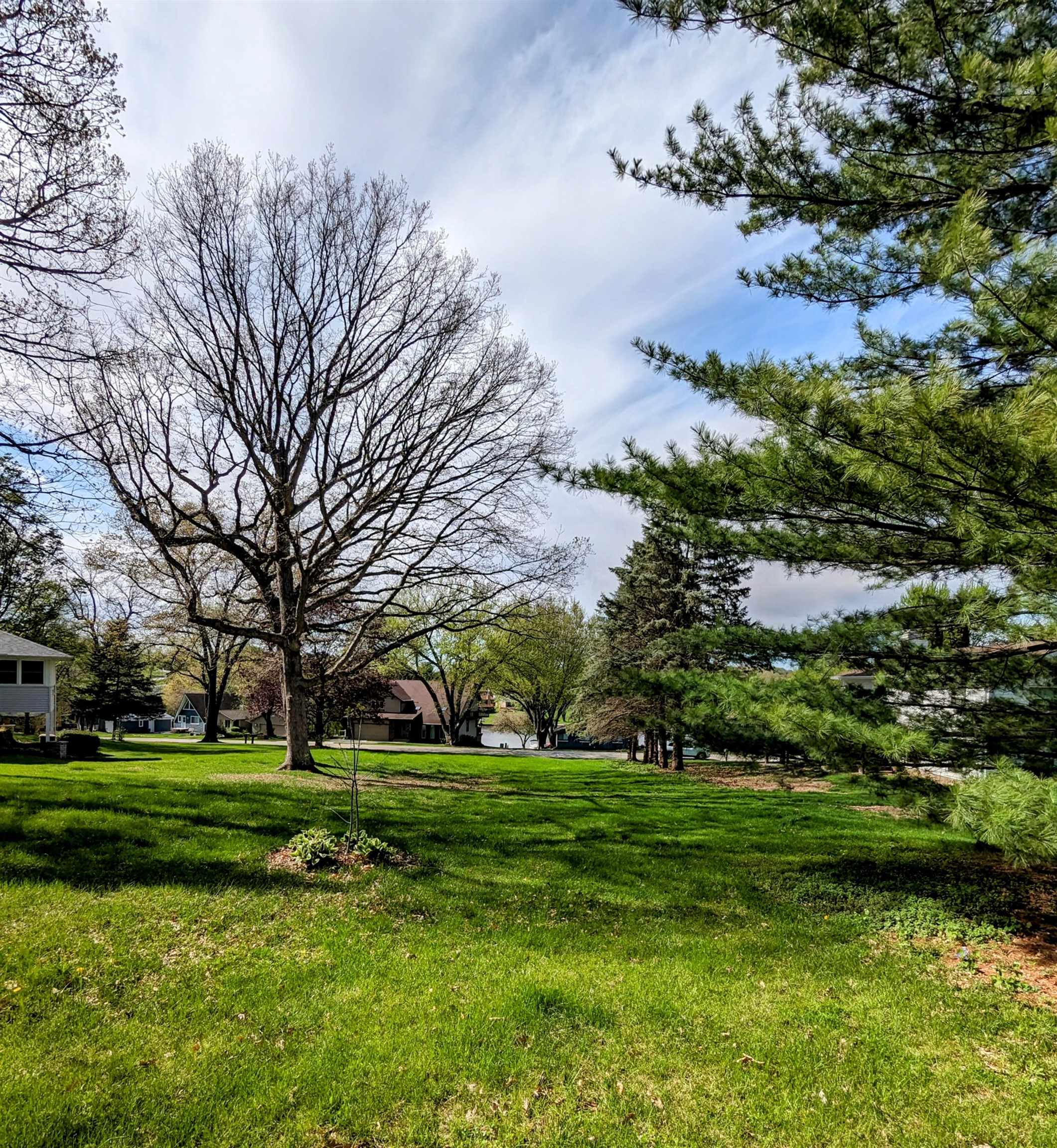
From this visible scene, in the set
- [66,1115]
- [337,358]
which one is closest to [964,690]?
[66,1115]

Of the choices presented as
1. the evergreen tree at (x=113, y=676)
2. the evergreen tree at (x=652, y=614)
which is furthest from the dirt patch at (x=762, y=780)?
the evergreen tree at (x=113, y=676)

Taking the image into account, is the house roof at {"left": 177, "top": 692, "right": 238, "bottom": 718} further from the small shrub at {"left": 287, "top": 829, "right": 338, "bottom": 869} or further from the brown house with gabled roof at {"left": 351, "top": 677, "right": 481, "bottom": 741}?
the small shrub at {"left": 287, "top": 829, "right": 338, "bottom": 869}

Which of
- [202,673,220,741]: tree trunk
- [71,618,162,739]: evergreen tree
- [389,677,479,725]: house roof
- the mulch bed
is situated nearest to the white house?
[71,618,162,739]: evergreen tree

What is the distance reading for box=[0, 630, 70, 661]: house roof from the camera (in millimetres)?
21141

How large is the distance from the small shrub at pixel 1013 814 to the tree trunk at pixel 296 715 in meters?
13.1

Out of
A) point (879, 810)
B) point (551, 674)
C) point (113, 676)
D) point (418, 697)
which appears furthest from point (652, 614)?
point (418, 697)

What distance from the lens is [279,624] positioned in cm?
1526

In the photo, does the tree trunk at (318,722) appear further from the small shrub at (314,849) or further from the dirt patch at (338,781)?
the small shrub at (314,849)

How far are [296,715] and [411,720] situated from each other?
35.7 meters

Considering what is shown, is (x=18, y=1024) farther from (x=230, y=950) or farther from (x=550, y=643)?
(x=550, y=643)

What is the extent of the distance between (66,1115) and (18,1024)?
1.03 m

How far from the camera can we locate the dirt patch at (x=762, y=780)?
18.1m

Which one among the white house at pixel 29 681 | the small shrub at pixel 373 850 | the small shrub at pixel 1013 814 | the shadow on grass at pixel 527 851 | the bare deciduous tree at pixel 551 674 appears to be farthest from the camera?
the bare deciduous tree at pixel 551 674

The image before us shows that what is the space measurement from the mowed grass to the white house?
17.9 metres
